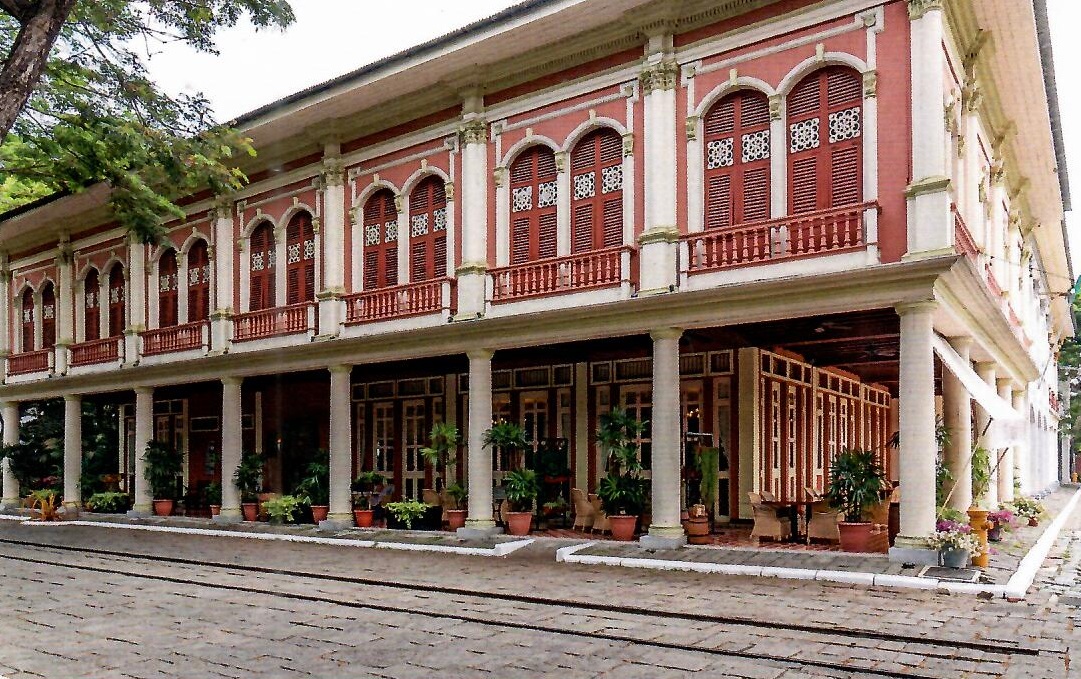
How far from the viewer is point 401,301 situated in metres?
17.9

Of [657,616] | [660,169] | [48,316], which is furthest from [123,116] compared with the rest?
[48,316]

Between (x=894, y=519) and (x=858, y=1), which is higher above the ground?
(x=858, y=1)

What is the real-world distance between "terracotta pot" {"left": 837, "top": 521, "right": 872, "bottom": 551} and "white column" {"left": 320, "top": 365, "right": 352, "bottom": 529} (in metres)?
9.59

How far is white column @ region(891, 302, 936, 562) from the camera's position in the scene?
12.0 metres

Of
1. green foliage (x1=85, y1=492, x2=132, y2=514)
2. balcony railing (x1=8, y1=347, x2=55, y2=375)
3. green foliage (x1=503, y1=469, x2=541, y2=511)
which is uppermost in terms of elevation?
balcony railing (x1=8, y1=347, x2=55, y2=375)

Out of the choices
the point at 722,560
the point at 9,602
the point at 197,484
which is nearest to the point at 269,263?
the point at 197,484

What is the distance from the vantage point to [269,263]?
20750 millimetres

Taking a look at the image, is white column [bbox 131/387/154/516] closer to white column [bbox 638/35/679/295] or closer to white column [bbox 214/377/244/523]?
white column [bbox 214/377/244/523]

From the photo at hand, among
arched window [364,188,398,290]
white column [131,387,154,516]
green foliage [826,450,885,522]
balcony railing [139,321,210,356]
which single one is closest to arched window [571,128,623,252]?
arched window [364,188,398,290]

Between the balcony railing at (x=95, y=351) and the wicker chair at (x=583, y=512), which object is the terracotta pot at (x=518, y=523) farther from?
the balcony railing at (x=95, y=351)

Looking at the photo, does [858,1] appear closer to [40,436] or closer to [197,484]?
[197,484]

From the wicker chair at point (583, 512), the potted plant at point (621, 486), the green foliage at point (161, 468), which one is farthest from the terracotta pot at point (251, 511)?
the potted plant at point (621, 486)

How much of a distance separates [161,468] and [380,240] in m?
8.69

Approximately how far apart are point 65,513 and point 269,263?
8.86m
